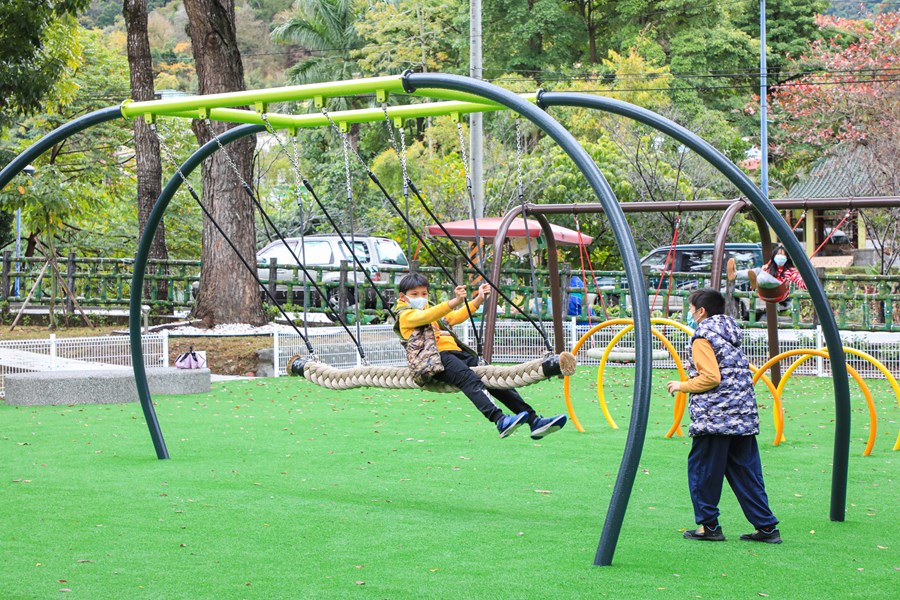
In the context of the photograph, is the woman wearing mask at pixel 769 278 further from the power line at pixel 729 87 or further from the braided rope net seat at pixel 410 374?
the power line at pixel 729 87

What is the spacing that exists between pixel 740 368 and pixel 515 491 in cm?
212

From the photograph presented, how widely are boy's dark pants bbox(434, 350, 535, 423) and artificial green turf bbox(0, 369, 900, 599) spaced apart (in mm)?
619

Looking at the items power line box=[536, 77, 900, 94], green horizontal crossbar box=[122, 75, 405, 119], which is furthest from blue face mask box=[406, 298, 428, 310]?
power line box=[536, 77, 900, 94]

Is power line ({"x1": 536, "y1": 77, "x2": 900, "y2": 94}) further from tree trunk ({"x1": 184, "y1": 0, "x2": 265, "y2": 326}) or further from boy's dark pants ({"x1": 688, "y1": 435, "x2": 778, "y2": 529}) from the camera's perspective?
boy's dark pants ({"x1": 688, "y1": 435, "x2": 778, "y2": 529})

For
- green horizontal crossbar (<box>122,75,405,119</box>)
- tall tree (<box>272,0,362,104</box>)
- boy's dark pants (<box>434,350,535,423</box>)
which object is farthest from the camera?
tall tree (<box>272,0,362,104</box>)

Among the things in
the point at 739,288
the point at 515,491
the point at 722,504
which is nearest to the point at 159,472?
the point at 515,491

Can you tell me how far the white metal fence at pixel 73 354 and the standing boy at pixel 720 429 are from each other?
9.49 metres

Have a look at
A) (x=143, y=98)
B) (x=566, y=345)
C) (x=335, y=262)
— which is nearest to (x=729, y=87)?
(x=335, y=262)

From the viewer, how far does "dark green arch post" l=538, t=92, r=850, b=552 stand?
21.1ft

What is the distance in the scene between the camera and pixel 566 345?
16984 millimetres

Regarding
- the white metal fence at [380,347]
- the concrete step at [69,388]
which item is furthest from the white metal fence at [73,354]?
the concrete step at [69,388]

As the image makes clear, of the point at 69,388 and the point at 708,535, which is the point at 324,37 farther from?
the point at 708,535

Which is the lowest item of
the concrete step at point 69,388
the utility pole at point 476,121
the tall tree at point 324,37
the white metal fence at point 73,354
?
the concrete step at point 69,388

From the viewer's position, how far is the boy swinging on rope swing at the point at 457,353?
6785 mm
